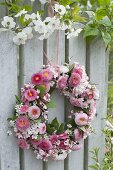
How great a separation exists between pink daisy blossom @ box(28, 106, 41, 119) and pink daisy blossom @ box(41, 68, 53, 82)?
0.51 feet

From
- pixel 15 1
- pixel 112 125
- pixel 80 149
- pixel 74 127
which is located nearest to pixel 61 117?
pixel 74 127

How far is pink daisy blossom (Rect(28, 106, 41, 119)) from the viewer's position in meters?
2.19

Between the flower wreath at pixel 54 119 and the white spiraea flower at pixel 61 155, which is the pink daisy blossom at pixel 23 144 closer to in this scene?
the flower wreath at pixel 54 119

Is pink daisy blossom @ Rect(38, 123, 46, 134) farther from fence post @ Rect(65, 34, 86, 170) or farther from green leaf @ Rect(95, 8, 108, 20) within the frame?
green leaf @ Rect(95, 8, 108, 20)

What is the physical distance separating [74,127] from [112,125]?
19.2 inches

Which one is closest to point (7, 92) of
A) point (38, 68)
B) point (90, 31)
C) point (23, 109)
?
point (23, 109)

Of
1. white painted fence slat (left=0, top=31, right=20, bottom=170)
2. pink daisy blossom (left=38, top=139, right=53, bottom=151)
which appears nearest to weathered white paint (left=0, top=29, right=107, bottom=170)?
white painted fence slat (left=0, top=31, right=20, bottom=170)

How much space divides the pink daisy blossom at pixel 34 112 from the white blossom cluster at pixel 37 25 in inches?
13.1

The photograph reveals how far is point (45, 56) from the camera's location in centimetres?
233

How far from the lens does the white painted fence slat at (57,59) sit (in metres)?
2.36

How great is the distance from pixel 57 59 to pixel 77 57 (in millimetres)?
164

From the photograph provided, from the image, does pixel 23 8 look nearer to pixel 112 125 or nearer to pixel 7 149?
pixel 7 149

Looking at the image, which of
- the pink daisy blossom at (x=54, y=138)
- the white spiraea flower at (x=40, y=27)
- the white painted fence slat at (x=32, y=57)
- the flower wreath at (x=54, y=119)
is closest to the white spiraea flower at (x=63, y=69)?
the flower wreath at (x=54, y=119)

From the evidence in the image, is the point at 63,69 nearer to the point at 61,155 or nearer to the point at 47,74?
the point at 47,74
